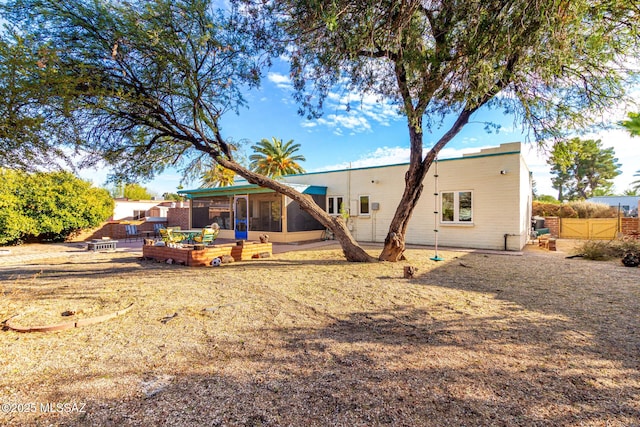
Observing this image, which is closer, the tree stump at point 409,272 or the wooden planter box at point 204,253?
the tree stump at point 409,272

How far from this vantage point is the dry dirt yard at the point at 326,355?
220 cm

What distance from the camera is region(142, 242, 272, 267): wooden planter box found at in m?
8.77

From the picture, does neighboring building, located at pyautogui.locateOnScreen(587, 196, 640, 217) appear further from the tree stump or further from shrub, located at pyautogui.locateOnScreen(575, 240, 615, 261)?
the tree stump

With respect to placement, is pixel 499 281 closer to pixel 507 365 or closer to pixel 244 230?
pixel 507 365

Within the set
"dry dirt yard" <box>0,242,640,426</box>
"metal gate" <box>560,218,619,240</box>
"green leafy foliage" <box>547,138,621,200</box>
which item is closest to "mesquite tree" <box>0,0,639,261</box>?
"dry dirt yard" <box>0,242,640,426</box>

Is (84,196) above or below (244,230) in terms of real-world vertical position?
above

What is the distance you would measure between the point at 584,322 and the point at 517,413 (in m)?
2.89

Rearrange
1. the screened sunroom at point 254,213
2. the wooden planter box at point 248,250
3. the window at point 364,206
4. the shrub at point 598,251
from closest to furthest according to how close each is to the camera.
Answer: the shrub at point 598,251, the wooden planter box at point 248,250, the screened sunroom at point 254,213, the window at point 364,206

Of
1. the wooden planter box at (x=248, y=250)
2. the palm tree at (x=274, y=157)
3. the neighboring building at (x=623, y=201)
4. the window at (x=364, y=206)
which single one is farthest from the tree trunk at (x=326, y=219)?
the neighboring building at (x=623, y=201)

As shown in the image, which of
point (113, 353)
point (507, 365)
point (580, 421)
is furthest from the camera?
point (113, 353)

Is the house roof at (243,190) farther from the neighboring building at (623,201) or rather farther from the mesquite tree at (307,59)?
the neighboring building at (623,201)

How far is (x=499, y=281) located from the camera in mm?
6559

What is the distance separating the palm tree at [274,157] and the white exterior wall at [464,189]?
1094 cm

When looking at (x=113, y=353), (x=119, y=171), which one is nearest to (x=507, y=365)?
(x=113, y=353)
